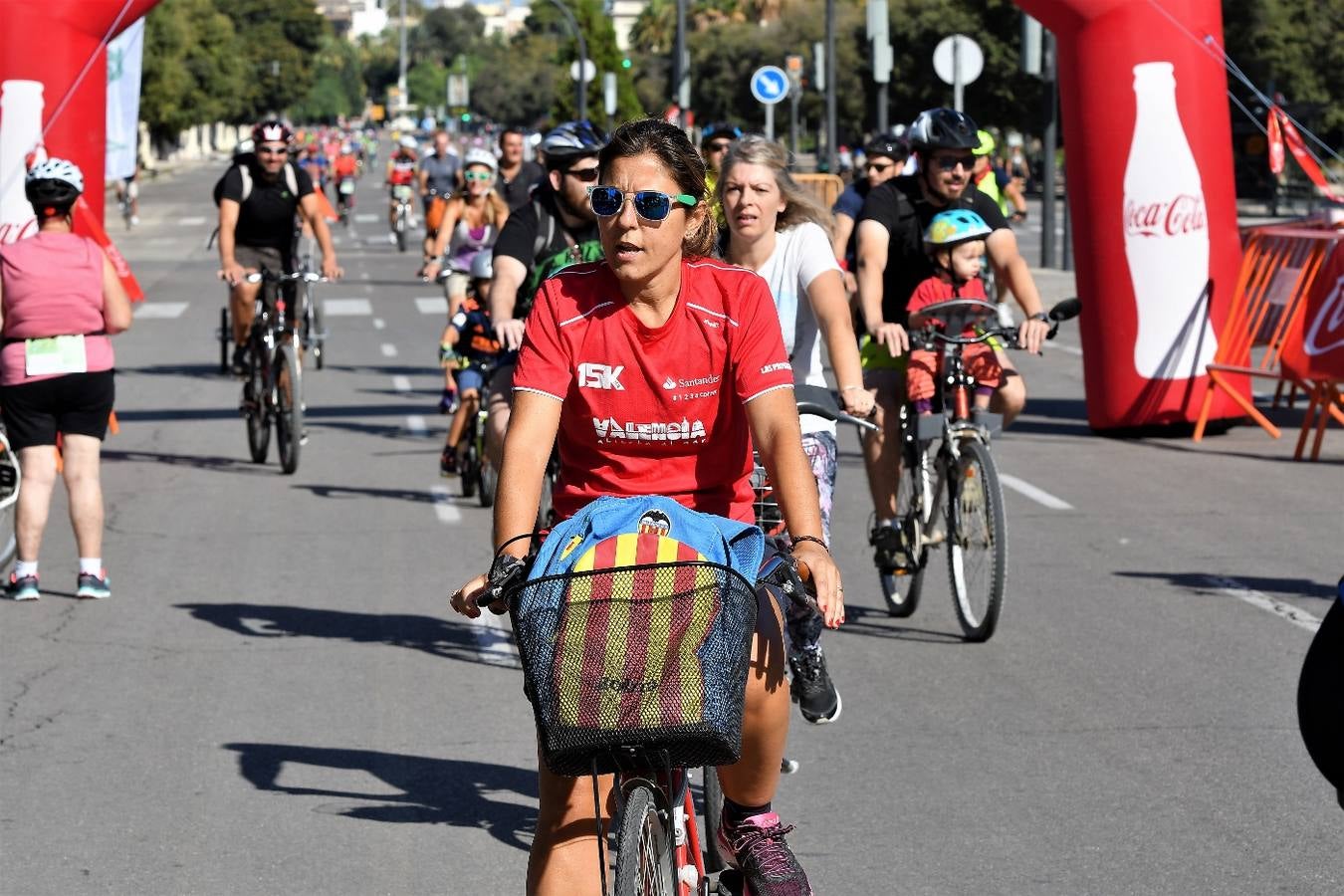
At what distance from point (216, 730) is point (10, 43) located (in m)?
7.41

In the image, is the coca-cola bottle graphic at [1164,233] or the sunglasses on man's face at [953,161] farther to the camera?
the coca-cola bottle graphic at [1164,233]

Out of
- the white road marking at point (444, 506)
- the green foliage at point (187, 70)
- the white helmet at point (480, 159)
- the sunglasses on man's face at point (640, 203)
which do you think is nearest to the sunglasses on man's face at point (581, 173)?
the white road marking at point (444, 506)

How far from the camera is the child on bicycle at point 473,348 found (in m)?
11.8

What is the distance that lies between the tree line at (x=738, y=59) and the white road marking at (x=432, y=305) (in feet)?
Result: 10.9

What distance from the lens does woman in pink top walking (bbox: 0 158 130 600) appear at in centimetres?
927

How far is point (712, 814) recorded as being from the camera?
5527 mm

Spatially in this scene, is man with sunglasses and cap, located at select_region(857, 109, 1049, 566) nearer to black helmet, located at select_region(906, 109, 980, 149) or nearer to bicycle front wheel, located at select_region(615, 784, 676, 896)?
black helmet, located at select_region(906, 109, 980, 149)

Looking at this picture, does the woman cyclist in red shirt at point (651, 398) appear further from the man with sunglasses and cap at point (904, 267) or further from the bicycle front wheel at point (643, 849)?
the man with sunglasses and cap at point (904, 267)

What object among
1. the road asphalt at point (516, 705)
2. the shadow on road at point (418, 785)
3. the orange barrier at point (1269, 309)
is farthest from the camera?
the orange barrier at point (1269, 309)

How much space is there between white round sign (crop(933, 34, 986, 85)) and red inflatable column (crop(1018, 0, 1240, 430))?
11.2m

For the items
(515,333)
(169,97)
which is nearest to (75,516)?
(515,333)

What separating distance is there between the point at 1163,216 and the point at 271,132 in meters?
5.71

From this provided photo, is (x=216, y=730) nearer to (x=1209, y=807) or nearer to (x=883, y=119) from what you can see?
(x=1209, y=807)

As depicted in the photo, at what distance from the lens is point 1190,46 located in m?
15.0
